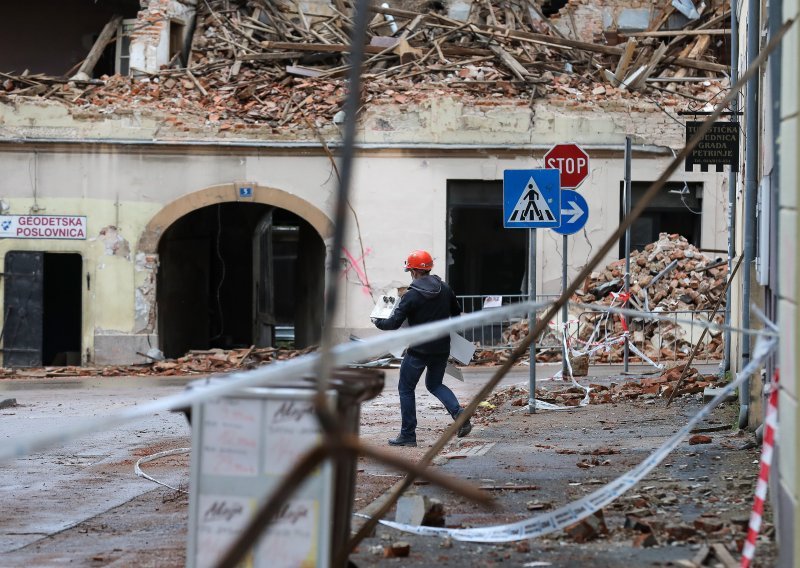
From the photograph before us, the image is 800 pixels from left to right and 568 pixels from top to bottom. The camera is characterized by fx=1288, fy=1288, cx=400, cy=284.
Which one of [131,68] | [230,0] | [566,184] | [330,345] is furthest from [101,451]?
[230,0]

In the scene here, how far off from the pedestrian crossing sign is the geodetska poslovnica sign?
501 inches

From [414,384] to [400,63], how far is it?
49.1 feet

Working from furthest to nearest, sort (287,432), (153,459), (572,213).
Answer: (572,213) < (153,459) < (287,432)

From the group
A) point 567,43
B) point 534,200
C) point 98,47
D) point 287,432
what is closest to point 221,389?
point 287,432

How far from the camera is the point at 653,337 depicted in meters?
22.4

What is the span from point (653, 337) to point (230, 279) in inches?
461

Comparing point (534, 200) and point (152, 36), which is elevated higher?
point (152, 36)

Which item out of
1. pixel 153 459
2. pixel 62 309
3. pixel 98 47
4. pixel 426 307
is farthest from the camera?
pixel 98 47

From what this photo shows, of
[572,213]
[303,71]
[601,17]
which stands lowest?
[572,213]

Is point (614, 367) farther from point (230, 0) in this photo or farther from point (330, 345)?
point (330, 345)

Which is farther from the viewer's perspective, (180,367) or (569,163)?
(180,367)

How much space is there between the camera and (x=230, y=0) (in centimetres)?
2752

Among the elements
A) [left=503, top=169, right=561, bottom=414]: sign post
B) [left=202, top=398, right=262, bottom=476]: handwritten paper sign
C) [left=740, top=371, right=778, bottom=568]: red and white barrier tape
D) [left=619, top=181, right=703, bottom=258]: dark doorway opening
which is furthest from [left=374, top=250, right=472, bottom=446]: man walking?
[left=619, top=181, right=703, bottom=258]: dark doorway opening

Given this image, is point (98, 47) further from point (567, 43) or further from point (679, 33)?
point (679, 33)
